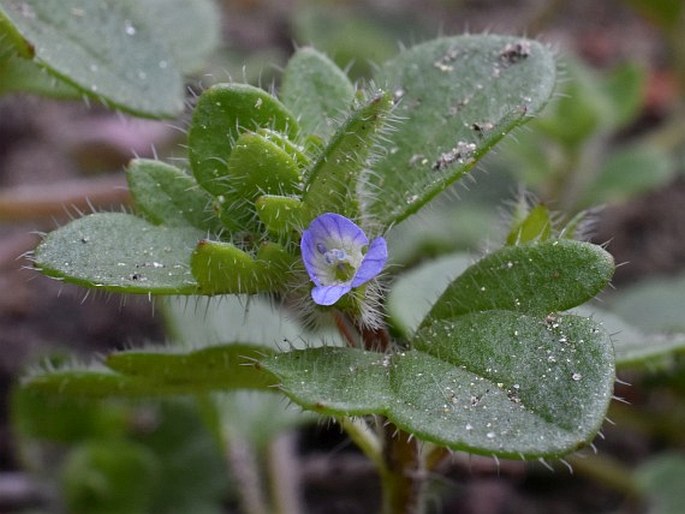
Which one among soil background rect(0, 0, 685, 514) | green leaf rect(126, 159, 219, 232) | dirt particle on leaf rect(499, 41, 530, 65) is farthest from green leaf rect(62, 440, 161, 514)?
dirt particle on leaf rect(499, 41, 530, 65)

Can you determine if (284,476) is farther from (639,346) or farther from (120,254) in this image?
(120,254)

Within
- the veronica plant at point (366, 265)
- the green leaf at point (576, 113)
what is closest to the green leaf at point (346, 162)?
the veronica plant at point (366, 265)

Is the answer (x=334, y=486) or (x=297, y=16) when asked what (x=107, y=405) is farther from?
(x=297, y=16)

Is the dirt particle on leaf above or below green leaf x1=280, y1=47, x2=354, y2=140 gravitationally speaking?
above

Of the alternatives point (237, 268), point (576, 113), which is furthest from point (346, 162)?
point (576, 113)

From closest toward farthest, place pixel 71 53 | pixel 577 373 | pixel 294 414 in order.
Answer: pixel 577 373 < pixel 71 53 < pixel 294 414

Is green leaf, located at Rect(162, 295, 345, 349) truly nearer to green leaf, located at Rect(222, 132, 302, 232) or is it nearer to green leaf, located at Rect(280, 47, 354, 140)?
green leaf, located at Rect(280, 47, 354, 140)

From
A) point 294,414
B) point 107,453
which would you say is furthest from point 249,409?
point 107,453
